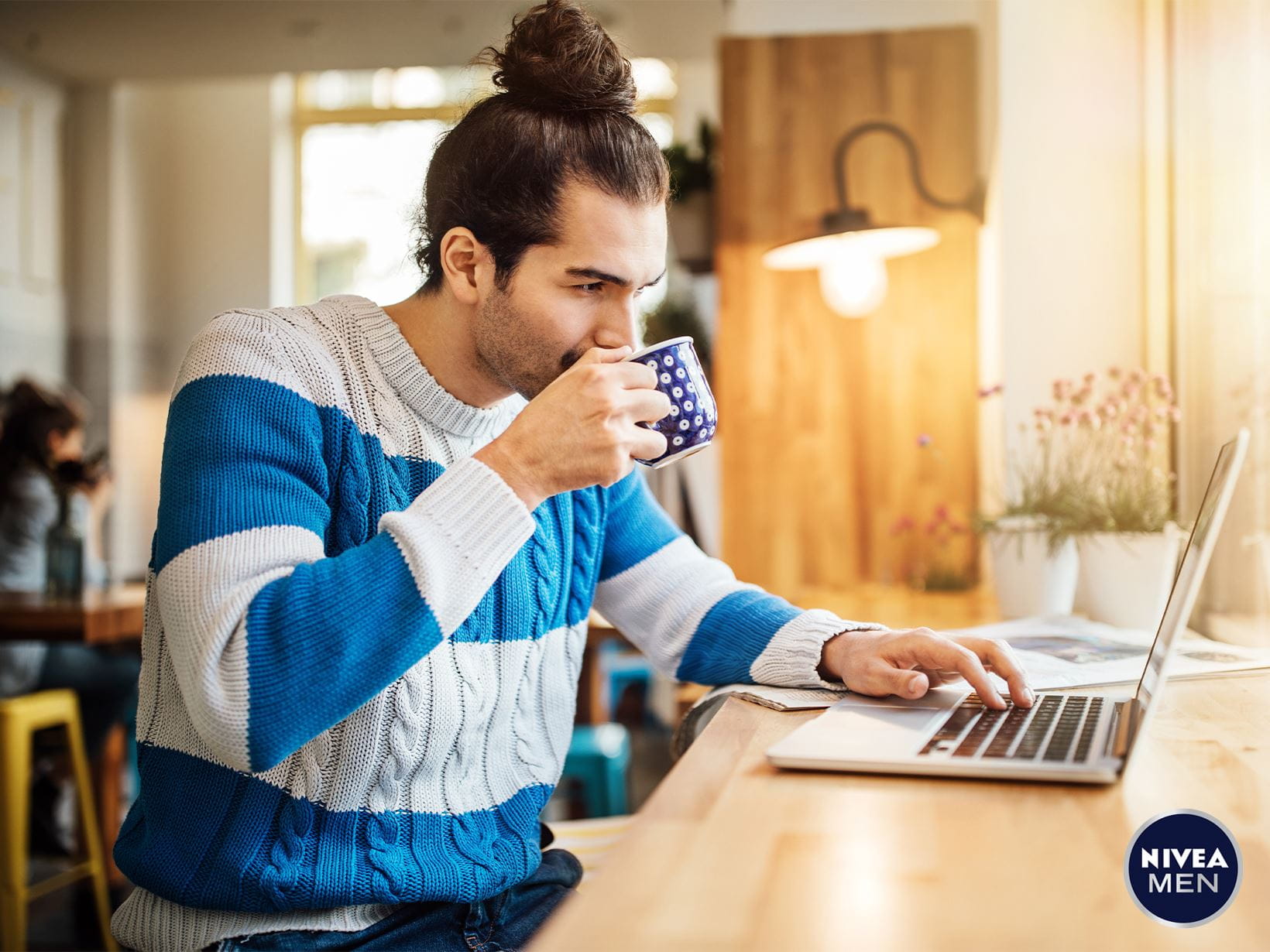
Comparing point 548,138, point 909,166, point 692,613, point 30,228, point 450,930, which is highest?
point 30,228

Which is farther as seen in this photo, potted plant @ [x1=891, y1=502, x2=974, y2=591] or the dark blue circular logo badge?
potted plant @ [x1=891, y1=502, x2=974, y2=591]

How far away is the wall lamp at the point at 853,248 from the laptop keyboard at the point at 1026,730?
53.6 inches

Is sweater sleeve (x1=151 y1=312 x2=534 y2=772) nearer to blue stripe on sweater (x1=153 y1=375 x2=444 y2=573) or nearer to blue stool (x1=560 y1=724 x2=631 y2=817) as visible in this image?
blue stripe on sweater (x1=153 y1=375 x2=444 y2=573)

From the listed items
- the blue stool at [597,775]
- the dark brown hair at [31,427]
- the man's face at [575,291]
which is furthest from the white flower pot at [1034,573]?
the dark brown hair at [31,427]

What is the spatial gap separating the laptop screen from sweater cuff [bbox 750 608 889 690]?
0.80ft

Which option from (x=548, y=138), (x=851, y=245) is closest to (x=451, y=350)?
(x=548, y=138)

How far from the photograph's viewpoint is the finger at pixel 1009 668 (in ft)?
2.65

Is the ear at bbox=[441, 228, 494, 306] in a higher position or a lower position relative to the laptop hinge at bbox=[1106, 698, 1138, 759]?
higher

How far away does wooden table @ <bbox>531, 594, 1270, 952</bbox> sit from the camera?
0.42 metres

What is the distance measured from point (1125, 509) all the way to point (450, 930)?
35.1 inches

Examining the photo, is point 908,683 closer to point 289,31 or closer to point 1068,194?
point 1068,194

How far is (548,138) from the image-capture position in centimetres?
102

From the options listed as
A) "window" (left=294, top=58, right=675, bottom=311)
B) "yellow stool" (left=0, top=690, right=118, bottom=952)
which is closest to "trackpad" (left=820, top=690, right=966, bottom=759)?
"yellow stool" (left=0, top=690, right=118, bottom=952)

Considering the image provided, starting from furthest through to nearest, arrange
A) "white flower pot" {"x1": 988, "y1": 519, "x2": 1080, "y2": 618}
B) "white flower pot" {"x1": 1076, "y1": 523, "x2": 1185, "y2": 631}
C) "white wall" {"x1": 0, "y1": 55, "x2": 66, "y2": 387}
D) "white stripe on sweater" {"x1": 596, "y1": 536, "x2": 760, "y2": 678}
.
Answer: "white wall" {"x1": 0, "y1": 55, "x2": 66, "y2": 387} < "white flower pot" {"x1": 988, "y1": 519, "x2": 1080, "y2": 618} < "white flower pot" {"x1": 1076, "y1": 523, "x2": 1185, "y2": 631} < "white stripe on sweater" {"x1": 596, "y1": 536, "x2": 760, "y2": 678}
